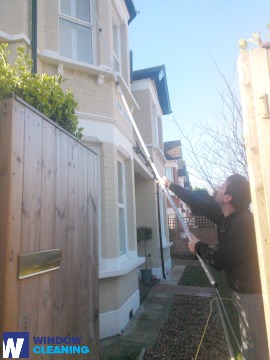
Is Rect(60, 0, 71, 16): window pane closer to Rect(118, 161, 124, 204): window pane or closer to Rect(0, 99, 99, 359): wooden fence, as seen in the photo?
Rect(118, 161, 124, 204): window pane

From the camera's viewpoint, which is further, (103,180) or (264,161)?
(103,180)

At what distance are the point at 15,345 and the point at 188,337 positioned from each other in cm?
373

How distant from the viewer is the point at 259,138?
5.21 feet

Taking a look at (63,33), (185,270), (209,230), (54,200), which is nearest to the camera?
(54,200)

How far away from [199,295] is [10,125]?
6672 millimetres

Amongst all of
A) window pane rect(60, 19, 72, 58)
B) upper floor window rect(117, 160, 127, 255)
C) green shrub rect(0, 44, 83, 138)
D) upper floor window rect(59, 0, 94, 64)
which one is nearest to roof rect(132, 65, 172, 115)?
upper floor window rect(59, 0, 94, 64)

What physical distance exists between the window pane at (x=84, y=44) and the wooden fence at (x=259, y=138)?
4.40 m

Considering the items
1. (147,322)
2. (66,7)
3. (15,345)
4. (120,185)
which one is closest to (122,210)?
(120,185)

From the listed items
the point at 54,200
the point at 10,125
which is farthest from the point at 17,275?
the point at 10,125

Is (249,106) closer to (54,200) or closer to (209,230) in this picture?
(54,200)

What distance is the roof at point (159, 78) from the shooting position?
10.9m

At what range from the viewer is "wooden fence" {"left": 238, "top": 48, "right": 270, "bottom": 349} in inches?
59.9

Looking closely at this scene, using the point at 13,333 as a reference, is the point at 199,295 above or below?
below

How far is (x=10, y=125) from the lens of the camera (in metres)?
1.71
